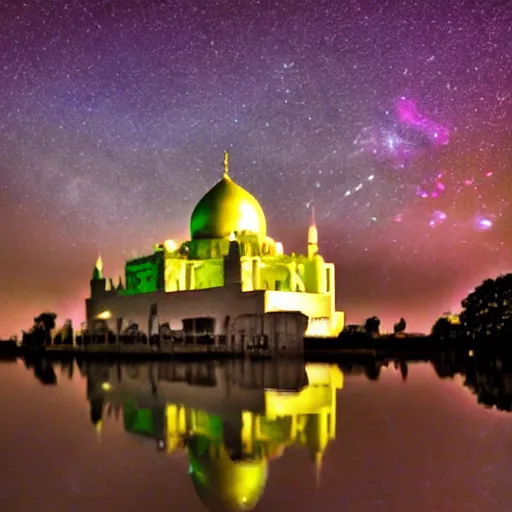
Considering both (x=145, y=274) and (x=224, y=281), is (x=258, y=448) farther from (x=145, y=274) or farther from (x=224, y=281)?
(x=145, y=274)

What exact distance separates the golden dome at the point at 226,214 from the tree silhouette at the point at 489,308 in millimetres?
10960

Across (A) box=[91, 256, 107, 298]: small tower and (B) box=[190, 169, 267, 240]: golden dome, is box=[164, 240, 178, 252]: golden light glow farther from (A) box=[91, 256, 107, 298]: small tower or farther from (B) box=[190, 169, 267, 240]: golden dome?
(A) box=[91, 256, 107, 298]: small tower

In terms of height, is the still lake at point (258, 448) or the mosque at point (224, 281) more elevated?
the mosque at point (224, 281)

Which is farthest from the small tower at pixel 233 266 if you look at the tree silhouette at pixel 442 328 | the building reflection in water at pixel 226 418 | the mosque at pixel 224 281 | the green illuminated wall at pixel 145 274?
the building reflection in water at pixel 226 418

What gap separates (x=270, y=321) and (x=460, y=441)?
816 inches

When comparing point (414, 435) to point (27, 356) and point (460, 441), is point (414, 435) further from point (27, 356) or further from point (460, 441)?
point (27, 356)

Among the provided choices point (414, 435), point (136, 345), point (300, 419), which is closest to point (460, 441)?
point (414, 435)

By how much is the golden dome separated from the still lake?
74.2 feet

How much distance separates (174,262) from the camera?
1383 inches

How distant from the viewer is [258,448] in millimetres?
6777

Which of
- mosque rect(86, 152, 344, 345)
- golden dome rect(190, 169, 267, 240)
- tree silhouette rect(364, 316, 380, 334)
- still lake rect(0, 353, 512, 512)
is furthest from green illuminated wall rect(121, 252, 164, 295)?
still lake rect(0, 353, 512, 512)

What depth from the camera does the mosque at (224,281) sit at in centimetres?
3117

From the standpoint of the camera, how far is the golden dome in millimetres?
35812

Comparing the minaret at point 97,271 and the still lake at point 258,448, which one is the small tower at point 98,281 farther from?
the still lake at point 258,448
